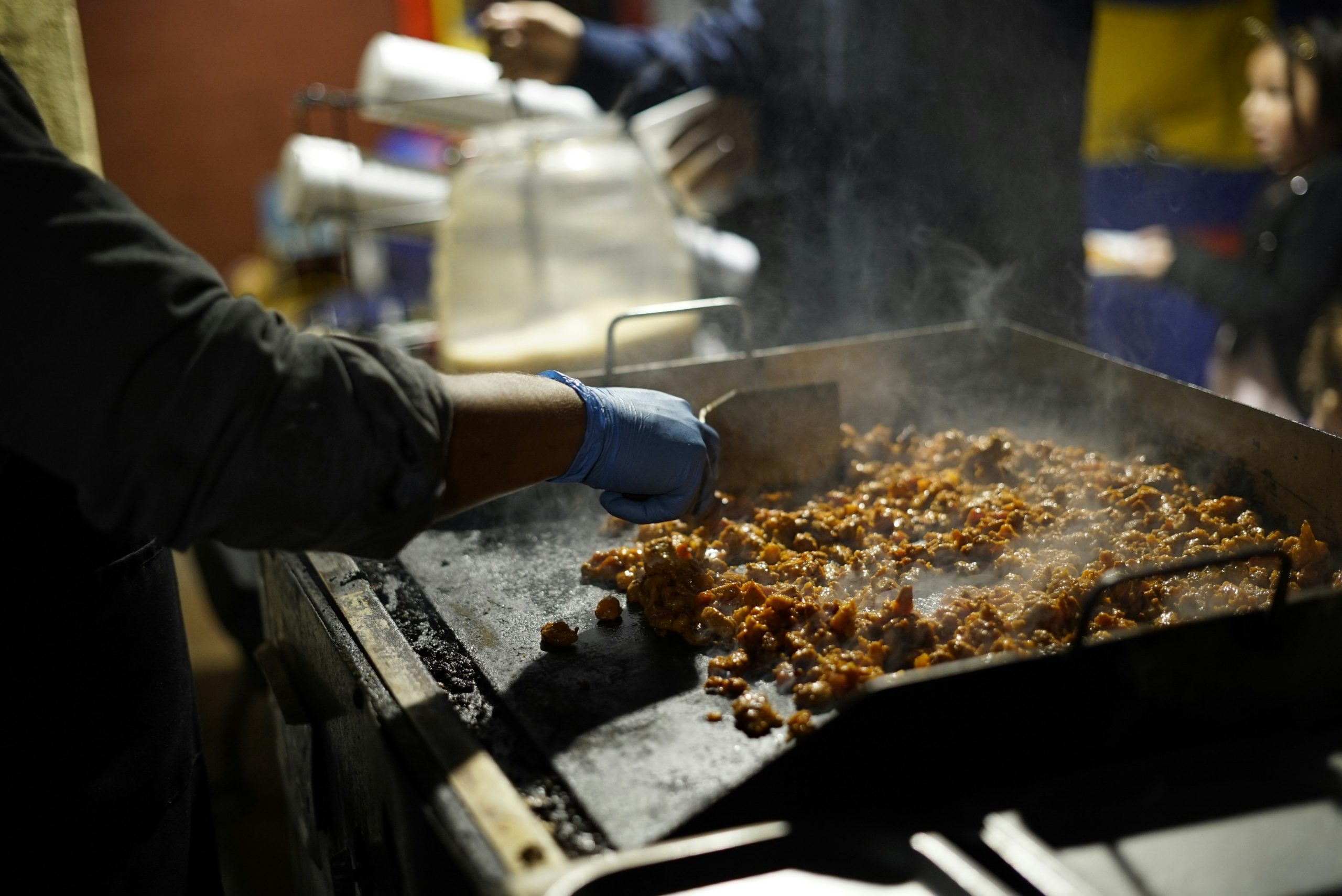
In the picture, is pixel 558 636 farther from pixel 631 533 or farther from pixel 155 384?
pixel 155 384

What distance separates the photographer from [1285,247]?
13.9 feet

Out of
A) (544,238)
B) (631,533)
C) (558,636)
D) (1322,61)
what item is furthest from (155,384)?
(1322,61)

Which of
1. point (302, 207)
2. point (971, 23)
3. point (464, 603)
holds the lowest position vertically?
point (464, 603)

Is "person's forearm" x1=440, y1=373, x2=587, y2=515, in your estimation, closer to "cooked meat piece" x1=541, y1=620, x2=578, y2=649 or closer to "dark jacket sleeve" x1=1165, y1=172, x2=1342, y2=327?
"cooked meat piece" x1=541, y1=620, x2=578, y2=649

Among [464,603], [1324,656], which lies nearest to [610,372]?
[464,603]

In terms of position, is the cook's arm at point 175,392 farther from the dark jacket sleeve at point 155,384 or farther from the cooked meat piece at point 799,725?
the cooked meat piece at point 799,725

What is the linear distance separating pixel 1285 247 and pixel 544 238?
3.25m

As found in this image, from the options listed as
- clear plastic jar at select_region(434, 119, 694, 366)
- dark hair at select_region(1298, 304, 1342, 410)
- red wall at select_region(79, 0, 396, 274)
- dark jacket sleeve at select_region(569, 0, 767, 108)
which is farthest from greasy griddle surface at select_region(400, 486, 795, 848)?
red wall at select_region(79, 0, 396, 274)

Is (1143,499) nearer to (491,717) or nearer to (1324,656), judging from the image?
(1324,656)

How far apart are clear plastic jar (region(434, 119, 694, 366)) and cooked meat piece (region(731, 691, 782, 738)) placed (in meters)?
1.87

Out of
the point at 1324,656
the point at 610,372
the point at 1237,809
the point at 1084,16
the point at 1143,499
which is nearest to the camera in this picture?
the point at 1237,809

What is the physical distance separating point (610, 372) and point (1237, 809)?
153 cm

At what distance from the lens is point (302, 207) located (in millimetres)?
3525

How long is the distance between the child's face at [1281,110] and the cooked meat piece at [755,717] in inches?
168
